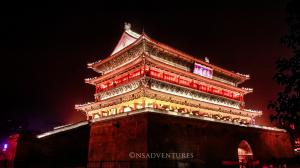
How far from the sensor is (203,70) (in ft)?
89.9

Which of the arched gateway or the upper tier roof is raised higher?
the upper tier roof

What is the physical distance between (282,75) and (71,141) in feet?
55.8

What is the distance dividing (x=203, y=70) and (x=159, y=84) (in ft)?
22.8

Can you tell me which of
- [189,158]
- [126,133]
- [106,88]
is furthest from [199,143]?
[106,88]

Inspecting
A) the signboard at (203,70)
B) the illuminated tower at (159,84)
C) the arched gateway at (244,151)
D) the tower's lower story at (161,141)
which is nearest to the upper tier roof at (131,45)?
the illuminated tower at (159,84)

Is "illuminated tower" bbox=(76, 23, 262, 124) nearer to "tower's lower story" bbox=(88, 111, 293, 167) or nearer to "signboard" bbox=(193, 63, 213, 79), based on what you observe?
"signboard" bbox=(193, 63, 213, 79)

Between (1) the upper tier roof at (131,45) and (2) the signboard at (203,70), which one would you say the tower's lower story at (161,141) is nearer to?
(2) the signboard at (203,70)

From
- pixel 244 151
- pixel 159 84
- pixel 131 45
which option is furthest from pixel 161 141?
pixel 244 151

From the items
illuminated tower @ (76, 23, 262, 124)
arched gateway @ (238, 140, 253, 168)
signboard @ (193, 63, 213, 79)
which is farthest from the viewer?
signboard @ (193, 63, 213, 79)

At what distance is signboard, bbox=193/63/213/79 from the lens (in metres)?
26.7

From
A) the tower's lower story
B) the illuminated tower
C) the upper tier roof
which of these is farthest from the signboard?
the tower's lower story

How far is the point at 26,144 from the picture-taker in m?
18.8

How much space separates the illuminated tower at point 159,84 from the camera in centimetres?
2233

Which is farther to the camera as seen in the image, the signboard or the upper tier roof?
the signboard
